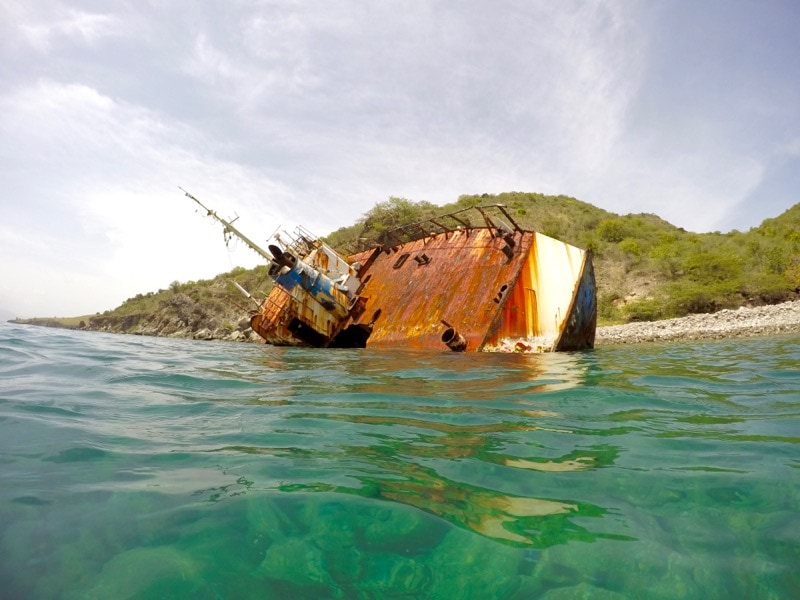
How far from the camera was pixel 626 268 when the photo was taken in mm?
26922

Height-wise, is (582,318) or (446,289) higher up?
(446,289)

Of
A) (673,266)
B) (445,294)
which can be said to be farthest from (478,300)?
(673,266)

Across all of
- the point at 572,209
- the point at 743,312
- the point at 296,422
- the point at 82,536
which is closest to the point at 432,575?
the point at 82,536

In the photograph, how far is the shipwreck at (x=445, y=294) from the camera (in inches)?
322

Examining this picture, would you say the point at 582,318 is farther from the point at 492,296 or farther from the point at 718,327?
the point at 718,327

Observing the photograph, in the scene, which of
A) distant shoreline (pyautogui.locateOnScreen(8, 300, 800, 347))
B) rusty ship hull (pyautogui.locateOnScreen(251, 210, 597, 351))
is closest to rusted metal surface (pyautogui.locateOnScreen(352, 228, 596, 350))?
rusty ship hull (pyautogui.locateOnScreen(251, 210, 597, 351))

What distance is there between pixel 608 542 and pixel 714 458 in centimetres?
111

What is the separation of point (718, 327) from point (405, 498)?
1473cm

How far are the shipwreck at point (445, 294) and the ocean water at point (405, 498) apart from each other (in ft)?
14.3

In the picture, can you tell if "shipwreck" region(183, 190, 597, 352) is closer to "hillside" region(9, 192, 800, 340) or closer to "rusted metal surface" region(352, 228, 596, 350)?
"rusted metal surface" region(352, 228, 596, 350)

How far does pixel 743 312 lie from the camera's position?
1508 cm

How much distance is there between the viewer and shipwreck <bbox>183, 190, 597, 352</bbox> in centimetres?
818

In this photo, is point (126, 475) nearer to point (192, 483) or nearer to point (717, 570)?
point (192, 483)

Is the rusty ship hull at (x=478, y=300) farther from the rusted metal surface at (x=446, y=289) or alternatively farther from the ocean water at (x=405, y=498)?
the ocean water at (x=405, y=498)
